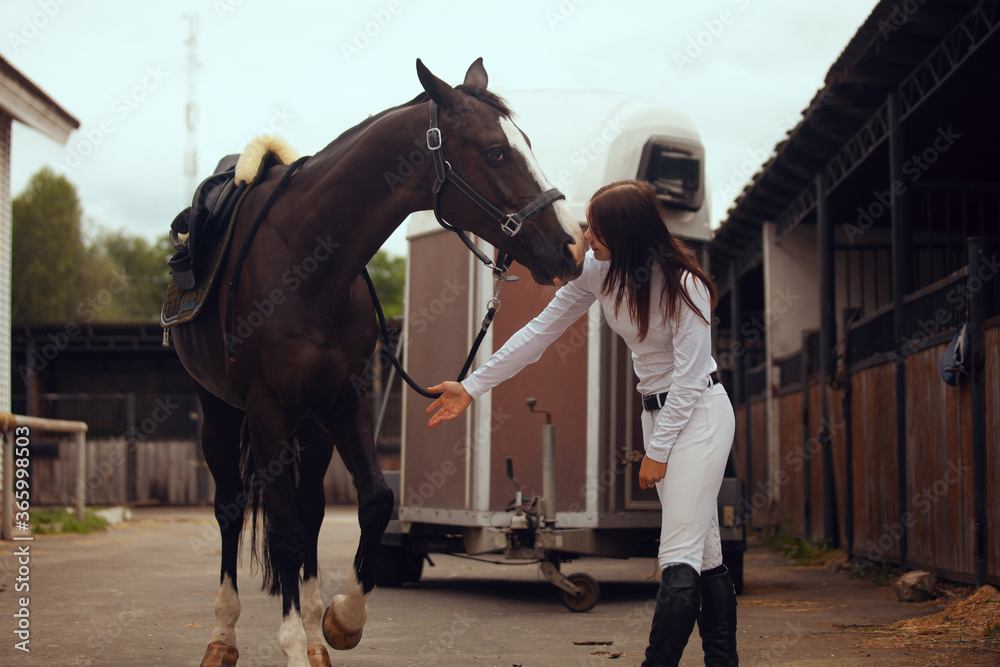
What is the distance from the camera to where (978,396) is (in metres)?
6.31

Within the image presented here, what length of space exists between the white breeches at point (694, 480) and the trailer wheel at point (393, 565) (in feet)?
16.1

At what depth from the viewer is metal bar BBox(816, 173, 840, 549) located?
10820mm

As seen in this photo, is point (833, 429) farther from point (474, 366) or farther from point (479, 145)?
point (479, 145)

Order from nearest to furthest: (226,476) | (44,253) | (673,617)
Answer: (673,617) < (226,476) < (44,253)

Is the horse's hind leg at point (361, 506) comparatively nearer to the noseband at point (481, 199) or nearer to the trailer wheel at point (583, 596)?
the noseband at point (481, 199)

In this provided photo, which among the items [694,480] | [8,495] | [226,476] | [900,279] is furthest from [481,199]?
[8,495]

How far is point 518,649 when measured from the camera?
5062 mm

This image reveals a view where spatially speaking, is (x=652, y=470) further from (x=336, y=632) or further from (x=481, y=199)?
(x=336, y=632)

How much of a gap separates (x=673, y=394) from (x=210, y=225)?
2165mm

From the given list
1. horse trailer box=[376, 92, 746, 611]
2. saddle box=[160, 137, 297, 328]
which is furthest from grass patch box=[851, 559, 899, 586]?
saddle box=[160, 137, 297, 328]

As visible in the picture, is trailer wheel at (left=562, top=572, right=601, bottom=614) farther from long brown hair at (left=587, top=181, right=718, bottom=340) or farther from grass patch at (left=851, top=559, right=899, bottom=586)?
long brown hair at (left=587, top=181, right=718, bottom=340)

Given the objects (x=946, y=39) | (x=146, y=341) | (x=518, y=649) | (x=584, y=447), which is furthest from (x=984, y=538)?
(x=146, y=341)

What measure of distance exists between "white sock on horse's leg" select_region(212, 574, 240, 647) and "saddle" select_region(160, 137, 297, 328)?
1138 mm

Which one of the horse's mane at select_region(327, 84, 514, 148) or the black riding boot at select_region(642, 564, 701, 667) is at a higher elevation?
the horse's mane at select_region(327, 84, 514, 148)
